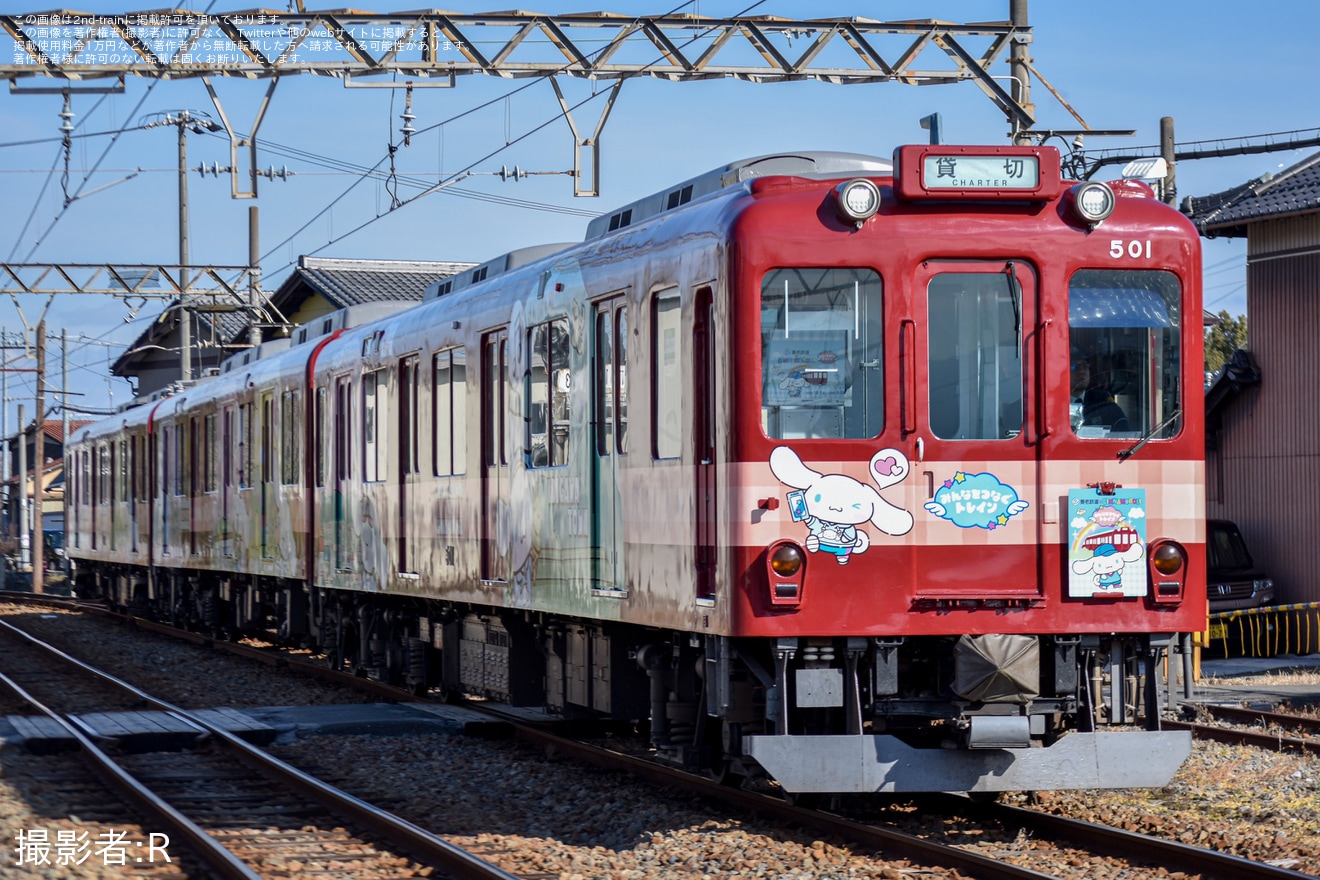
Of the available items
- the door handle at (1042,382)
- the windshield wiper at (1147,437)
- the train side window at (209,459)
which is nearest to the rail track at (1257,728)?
the windshield wiper at (1147,437)

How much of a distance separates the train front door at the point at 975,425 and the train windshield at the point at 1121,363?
0.27m

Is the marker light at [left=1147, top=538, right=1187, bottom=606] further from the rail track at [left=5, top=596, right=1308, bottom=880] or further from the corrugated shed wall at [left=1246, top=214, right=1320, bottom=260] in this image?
the corrugated shed wall at [left=1246, top=214, right=1320, bottom=260]

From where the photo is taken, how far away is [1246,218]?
23.1 m

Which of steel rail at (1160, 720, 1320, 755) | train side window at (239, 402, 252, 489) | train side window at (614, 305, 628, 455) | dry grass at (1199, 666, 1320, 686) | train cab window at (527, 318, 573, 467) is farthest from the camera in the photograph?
train side window at (239, 402, 252, 489)

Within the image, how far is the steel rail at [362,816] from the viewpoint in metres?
7.90

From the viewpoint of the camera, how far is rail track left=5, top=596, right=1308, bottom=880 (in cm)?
736

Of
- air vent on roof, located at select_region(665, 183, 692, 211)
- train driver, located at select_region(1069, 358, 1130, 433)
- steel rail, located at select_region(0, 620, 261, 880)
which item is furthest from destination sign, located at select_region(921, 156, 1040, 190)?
steel rail, located at select_region(0, 620, 261, 880)

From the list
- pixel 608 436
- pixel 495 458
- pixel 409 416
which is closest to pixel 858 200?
pixel 608 436

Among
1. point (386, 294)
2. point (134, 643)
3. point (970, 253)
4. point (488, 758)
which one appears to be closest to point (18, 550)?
point (386, 294)

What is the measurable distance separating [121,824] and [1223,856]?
5616 mm

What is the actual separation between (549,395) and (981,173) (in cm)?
339

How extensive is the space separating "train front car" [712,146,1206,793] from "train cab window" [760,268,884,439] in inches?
0.4

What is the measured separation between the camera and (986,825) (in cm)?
876

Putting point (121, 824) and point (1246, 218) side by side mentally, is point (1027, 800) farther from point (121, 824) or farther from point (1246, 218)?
point (1246, 218)
